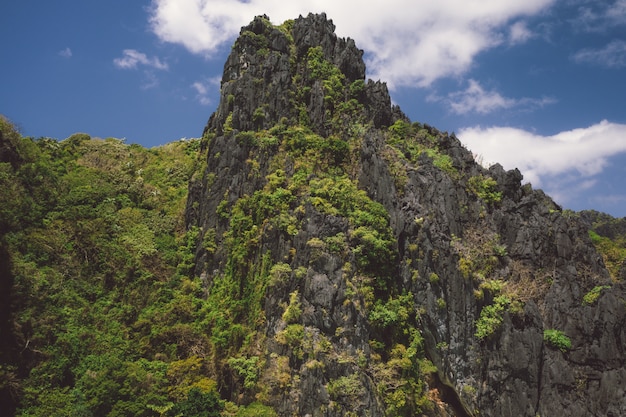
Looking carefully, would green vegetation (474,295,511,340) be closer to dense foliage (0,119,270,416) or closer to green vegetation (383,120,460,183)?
green vegetation (383,120,460,183)

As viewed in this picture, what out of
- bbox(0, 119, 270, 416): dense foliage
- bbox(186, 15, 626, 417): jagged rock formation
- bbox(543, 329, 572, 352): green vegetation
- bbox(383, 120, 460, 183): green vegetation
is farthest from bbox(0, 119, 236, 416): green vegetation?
bbox(543, 329, 572, 352): green vegetation

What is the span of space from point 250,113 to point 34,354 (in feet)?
73.9

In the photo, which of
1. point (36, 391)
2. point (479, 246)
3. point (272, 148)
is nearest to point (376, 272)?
point (479, 246)

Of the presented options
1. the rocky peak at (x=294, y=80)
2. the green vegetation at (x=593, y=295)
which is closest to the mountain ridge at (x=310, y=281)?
the green vegetation at (x=593, y=295)

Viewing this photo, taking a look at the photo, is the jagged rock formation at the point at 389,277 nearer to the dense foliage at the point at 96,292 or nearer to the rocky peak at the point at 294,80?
the rocky peak at the point at 294,80

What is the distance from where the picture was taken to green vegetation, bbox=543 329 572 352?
994 inches

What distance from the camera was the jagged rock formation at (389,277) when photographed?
78.2 feet

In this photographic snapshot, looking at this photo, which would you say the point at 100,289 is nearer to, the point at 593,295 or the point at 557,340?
the point at 557,340

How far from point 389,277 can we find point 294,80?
64.9 ft

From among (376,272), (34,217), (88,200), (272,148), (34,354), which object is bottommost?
(34,354)

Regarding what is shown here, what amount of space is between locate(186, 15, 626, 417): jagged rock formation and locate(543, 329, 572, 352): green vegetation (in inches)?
2.7

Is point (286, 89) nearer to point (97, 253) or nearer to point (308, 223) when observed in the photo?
point (308, 223)

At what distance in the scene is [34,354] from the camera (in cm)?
2642

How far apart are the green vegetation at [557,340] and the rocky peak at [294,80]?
795 inches
